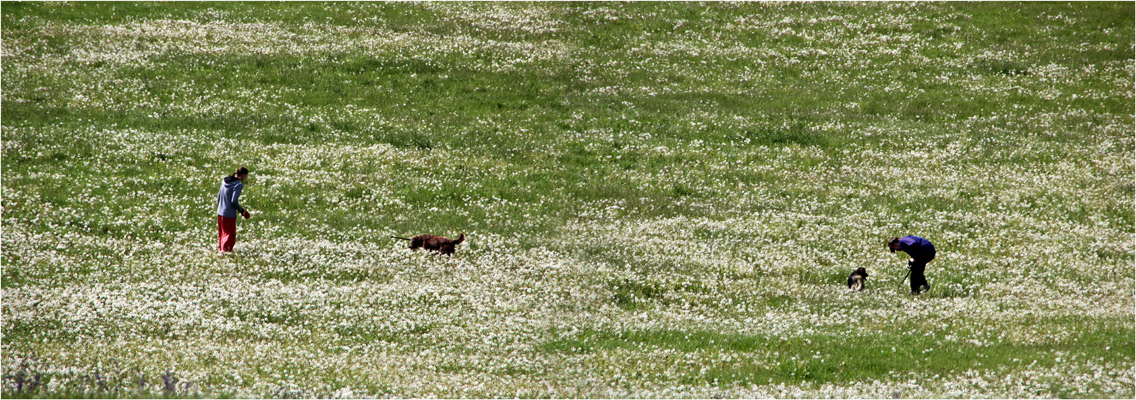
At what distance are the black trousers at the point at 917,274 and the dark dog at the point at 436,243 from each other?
29.8ft

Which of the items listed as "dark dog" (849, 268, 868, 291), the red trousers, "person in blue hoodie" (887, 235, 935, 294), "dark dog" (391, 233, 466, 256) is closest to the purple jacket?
"person in blue hoodie" (887, 235, 935, 294)

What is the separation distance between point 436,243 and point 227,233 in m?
4.50

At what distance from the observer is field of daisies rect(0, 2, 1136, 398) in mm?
13312

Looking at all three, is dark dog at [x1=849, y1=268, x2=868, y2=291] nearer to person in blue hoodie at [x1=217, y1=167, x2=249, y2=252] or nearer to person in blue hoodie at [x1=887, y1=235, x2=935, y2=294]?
person in blue hoodie at [x1=887, y1=235, x2=935, y2=294]

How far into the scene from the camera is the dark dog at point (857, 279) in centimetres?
1736

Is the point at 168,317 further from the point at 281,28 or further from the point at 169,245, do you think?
the point at 281,28

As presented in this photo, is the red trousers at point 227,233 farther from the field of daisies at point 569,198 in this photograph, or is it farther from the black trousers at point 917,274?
the black trousers at point 917,274

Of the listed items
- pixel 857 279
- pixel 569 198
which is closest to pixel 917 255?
pixel 857 279

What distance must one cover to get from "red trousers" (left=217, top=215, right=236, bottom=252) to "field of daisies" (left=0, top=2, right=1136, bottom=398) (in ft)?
0.97

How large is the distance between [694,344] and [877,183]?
13363mm

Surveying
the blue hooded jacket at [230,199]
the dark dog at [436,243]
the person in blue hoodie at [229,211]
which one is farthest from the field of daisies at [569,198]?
the blue hooded jacket at [230,199]

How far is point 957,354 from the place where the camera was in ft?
45.0

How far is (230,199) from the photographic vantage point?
19.0m

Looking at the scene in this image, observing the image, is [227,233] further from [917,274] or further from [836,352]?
[917,274]
